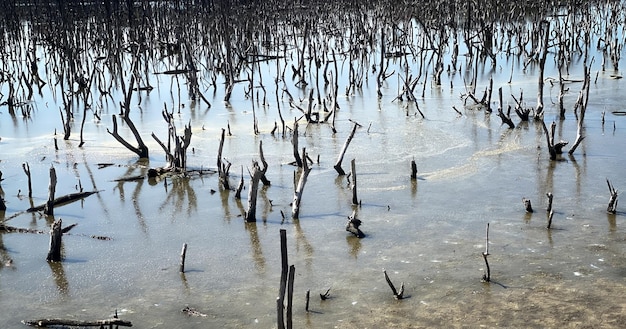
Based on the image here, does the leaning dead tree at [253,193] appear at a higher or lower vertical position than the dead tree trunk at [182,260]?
higher

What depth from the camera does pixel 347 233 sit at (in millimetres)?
4820

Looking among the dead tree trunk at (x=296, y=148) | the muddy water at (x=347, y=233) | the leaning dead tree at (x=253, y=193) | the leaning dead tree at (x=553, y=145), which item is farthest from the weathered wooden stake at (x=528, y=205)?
the dead tree trunk at (x=296, y=148)

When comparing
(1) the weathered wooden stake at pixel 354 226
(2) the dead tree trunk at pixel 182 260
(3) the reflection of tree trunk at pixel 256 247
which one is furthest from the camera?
A: (1) the weathered wooden stake at pixel 354 226

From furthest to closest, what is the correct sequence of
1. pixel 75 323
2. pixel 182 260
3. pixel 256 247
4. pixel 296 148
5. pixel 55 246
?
pixel 296 148
pixel 256 247
pixel 55 246
pixel 182 260
pixel 75 323

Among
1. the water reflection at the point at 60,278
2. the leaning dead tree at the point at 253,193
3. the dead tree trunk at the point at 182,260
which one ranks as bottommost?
the water reflection at the point at 60,278

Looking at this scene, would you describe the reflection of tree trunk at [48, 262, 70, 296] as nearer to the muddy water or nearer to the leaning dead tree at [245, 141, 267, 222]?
the muddy water

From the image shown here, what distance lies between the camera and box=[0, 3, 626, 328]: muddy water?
380 cm

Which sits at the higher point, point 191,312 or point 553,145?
point 553,145

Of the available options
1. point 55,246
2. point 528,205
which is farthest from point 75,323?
point 528,205

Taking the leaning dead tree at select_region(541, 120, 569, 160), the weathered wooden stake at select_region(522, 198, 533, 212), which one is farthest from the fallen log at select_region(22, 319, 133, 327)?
the leaning dead tree at select_region(541, 120, 569, 160)

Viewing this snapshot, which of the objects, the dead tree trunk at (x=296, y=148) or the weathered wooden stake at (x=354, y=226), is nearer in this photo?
the weathered wooden stake at (x=354, y=226)

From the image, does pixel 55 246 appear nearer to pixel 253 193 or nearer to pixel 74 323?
pixel 74 323

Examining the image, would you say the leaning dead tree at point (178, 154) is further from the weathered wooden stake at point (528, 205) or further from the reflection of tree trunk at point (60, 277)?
the weathered wooden stake at point (528, 205)

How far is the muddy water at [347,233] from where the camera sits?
3.80 m
